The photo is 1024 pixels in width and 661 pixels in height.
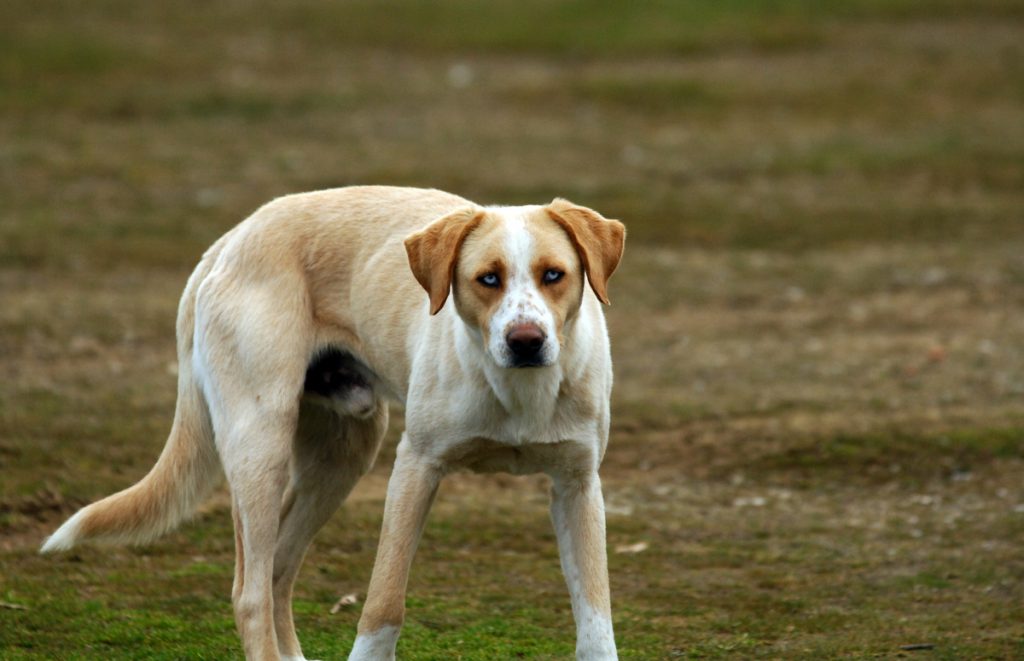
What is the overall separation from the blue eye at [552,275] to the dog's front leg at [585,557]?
73 centimetres

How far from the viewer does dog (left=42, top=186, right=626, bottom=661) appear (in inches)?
201

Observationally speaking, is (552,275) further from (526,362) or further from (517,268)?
(526,362)

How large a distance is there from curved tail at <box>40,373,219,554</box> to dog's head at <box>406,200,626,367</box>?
142cm

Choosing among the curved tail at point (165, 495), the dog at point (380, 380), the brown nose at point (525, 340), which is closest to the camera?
the brown nose at point (525, 340)

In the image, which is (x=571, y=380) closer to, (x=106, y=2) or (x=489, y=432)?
(x=489, y=432)

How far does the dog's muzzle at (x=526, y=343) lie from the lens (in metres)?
4.80

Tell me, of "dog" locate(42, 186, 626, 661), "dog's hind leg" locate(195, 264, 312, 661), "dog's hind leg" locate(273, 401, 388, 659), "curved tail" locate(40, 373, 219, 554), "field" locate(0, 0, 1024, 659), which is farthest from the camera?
"field" locate(0, 0, 1024, 659)

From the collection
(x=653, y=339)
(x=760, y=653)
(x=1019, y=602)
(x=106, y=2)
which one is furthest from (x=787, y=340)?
(x=106, y=2)

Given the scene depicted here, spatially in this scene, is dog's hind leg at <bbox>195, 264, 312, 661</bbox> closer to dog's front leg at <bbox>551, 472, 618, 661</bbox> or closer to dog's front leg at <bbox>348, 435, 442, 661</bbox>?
dog's front leg at <bbox>348, 435, 442, 661</bbox>

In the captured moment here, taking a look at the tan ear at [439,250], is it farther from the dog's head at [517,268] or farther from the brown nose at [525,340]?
the brown nose at [525,340]

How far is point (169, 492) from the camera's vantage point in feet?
19.7

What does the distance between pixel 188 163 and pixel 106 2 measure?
7530 mm

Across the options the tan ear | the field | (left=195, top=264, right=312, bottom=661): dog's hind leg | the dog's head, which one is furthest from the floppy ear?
the field

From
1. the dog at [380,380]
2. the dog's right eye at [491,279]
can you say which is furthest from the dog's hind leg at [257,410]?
the dog's right eye at [491,279]
